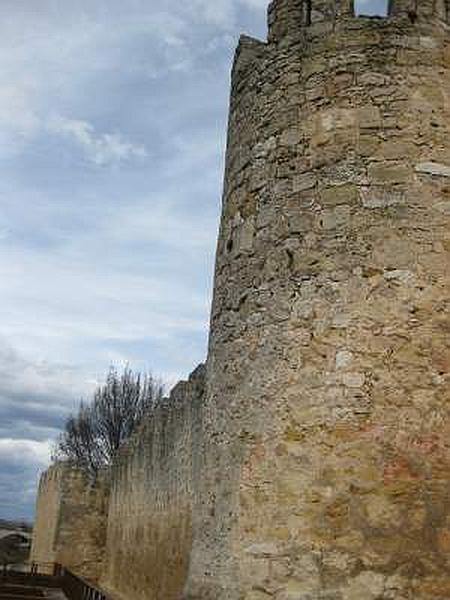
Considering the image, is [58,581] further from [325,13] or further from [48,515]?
[325,13]

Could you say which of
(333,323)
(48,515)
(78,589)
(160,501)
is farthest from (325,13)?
(48,515)

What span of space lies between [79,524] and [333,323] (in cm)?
1910

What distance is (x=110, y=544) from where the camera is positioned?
19688mm

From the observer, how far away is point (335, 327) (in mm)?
4863

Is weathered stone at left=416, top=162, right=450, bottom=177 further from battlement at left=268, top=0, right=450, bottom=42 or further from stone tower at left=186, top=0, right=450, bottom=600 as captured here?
battlement at left=268, top=0, right=450, bottom=42

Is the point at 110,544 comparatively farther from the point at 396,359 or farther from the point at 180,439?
the point at 396,359

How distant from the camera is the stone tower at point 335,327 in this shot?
454 centimetres

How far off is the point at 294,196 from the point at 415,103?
977 millimetres

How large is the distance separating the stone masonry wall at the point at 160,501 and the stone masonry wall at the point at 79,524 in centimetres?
382

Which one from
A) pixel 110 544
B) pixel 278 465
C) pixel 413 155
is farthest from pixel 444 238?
pixel 110 544

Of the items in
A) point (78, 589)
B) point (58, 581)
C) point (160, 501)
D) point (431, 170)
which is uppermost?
point (431, 170)

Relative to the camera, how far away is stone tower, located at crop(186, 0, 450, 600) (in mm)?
4539

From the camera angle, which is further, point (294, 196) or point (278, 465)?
point (294, 196)

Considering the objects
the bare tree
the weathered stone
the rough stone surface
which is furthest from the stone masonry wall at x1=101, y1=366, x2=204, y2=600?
the bare tree
